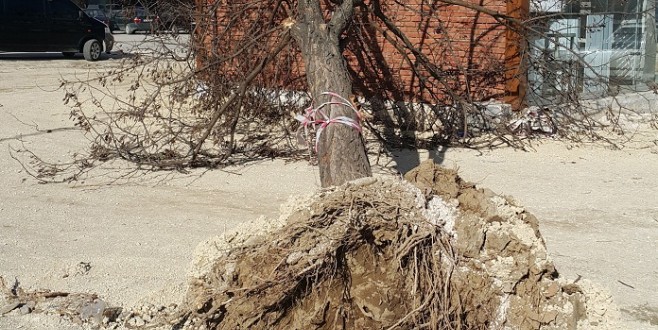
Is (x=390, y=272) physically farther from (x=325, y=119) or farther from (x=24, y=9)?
(x=24, y=9)

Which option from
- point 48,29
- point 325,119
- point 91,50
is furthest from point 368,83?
A: point 48,29

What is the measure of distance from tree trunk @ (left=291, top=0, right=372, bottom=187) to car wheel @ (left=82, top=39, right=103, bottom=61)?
54.6ft

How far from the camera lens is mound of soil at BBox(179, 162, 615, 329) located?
4.66 m

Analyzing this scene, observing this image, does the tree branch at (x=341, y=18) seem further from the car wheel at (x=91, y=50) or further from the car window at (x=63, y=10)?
the car window at (x=63, y=10)

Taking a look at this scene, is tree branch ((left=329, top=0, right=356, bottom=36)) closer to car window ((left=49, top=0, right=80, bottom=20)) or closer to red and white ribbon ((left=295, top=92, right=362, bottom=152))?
red and white ribbon ((left=295, top=92, right=362, bottom=152))

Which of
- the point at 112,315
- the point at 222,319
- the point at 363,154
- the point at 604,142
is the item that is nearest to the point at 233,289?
the point at 222,319

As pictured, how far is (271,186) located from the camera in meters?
8.59


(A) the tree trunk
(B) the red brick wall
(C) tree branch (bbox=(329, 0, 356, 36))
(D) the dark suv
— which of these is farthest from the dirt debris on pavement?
(D) the dark suv

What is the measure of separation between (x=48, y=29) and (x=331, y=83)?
1763cm

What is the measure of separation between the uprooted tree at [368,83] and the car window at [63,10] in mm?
12566

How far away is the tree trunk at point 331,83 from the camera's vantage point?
6.43 metres

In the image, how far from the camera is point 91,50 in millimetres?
23422

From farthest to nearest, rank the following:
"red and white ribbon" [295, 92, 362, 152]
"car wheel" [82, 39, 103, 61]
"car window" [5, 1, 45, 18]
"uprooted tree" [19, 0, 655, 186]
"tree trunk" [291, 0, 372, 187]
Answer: "car wheel" [82, 39, 103, 61] → "car window" [5, 1, 45, 18] → "uprooted tree" [19, 0, 655, 186] → "red and white ribbon" [295, 92, 362, 152] → "tree trunk" [291, 0, 372, 187]

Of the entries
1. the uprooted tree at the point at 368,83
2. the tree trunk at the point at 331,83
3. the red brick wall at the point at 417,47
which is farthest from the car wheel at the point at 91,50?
the tree trunk at the point at 331,83
